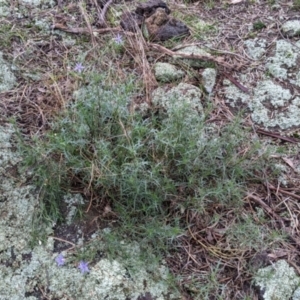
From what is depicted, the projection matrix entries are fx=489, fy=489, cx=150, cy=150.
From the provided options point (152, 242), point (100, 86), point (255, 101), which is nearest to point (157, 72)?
point (100, 86)

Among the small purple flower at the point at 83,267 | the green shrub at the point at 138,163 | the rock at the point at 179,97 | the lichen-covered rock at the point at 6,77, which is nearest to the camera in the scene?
the small purple flower at the point at 83,267

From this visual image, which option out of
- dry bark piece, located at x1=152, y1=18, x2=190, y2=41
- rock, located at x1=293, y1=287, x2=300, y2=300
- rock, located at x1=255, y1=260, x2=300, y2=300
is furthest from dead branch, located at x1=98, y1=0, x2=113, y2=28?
rock, located at x1=293, y1=287, x2=300, y2=300

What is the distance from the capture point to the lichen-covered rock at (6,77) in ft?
7.93

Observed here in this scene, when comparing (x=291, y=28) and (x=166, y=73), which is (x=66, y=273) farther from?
(x=291, y=28)

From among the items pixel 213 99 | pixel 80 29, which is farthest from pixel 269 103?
pixel 80 29

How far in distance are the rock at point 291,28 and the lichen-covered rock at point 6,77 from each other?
1.52 m

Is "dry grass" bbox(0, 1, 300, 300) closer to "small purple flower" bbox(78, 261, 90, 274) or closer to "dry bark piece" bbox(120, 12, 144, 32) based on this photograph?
Result: "dry bark piece" bbox(120, 12, 144, 32)

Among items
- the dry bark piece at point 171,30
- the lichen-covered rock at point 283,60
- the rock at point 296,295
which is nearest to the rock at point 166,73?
the dry bark piece at point 171,30

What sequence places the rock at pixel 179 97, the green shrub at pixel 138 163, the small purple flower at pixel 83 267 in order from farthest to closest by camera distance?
the rock at pixel 179 97 < the green shrub at pixel 138 163 < the small purple flower at pixel 83 267

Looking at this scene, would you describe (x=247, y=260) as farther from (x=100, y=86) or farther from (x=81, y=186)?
(x=100, y=86)

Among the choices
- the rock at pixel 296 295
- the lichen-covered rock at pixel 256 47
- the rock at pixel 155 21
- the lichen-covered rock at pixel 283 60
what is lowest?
the rock at pixel 296 295

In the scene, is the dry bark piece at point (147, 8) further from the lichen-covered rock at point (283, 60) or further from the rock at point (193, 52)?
the lichen-covered rock at point (283, 60)

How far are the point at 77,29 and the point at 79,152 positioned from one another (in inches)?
37.0

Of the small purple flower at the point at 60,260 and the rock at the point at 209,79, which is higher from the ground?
the rock at the point at 209,79
